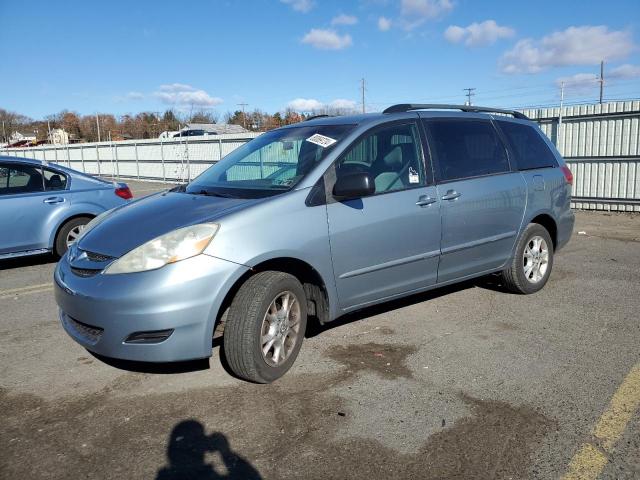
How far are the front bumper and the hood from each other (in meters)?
0.26

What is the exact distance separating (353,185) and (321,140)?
0.62m

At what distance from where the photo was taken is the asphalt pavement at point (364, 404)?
109 inches

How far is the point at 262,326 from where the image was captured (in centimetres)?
354

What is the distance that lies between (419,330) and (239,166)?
6.81ft

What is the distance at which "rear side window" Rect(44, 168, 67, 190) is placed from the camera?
24.7 feet

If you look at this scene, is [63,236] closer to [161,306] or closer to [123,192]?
[123,192]

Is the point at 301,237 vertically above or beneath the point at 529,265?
above

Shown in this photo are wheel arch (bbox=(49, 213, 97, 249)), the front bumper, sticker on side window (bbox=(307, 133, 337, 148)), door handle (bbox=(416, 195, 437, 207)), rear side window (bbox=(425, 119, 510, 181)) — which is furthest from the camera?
wheel arch (bbox=(49, 213, 97, 249))

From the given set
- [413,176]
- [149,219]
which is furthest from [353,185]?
[149,219]

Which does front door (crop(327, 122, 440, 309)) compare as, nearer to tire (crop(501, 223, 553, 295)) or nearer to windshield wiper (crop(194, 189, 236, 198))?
windshield wiper (crop(194, 189, 236, 198))

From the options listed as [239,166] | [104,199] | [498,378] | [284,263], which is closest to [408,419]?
[498,378]

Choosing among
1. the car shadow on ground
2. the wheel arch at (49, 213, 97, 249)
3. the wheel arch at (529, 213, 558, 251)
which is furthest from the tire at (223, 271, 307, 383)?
Result: the car shadow on ground

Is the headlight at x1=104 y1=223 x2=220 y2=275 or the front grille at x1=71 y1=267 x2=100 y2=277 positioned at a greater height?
the headlight at x1=104 y1=223 x2=220 y2=275

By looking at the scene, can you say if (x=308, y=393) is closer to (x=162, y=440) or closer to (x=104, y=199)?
(x=162, y=440)
